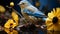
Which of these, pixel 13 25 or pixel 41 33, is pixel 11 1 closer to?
pixel 13 25

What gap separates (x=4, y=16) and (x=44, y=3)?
0.65 ft

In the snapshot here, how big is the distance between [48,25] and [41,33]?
5cm

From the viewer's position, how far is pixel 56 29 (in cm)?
65

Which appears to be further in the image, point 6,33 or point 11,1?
point 11,1

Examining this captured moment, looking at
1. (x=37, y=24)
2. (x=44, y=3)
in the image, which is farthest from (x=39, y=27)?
(x=44, y=3)

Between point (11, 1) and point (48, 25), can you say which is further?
point (11, 1)

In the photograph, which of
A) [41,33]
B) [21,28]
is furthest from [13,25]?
[41,33]

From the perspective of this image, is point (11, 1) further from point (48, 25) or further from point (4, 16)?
point (48, 25)

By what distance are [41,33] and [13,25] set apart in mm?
155

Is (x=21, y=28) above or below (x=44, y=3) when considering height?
below

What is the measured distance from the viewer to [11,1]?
0.79 metres

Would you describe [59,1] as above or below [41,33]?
above

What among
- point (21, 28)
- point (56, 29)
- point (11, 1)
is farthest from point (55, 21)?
point (11, 1)

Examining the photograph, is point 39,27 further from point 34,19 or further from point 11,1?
point 11,1
